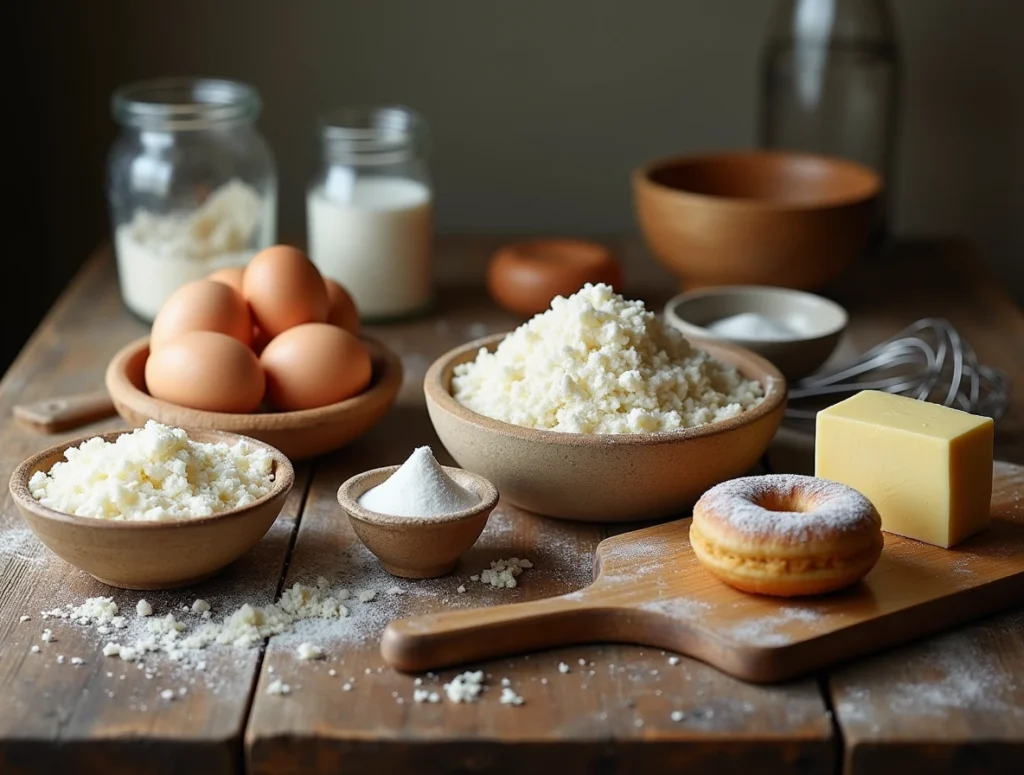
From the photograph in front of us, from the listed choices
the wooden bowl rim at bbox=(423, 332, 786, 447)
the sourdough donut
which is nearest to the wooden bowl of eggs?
the wooden bowl rim at bbox=(423, 332, 786, 447)

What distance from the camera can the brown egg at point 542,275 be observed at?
6.63 ft

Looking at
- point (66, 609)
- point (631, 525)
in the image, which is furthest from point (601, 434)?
point (66, 609)

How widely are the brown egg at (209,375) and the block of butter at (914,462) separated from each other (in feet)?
1.98

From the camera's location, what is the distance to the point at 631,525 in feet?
4.54

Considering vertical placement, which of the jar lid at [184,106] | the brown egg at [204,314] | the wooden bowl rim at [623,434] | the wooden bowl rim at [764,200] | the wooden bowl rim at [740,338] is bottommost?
the wooden bowl rim at [740,338]

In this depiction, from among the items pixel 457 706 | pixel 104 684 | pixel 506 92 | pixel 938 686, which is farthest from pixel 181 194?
pixel 938 686

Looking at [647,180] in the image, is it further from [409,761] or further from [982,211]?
[409,761]

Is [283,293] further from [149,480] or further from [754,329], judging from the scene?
[754,329]

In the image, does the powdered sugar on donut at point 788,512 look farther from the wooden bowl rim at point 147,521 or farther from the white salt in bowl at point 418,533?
the wooden bowl rim at point 147,521

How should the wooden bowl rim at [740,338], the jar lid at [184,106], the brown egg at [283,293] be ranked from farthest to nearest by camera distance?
the jar lid at [184,106]
the wooden bowl rim at [740,338]
the brown egg at [283,293]

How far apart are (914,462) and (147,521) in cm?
69

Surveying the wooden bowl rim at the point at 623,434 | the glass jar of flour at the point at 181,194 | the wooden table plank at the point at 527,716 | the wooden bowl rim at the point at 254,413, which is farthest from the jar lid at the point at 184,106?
the wooden table plank at the point at 527,716

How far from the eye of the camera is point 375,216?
2.04m

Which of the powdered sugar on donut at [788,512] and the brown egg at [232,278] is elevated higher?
the brown egg at [232,278]
